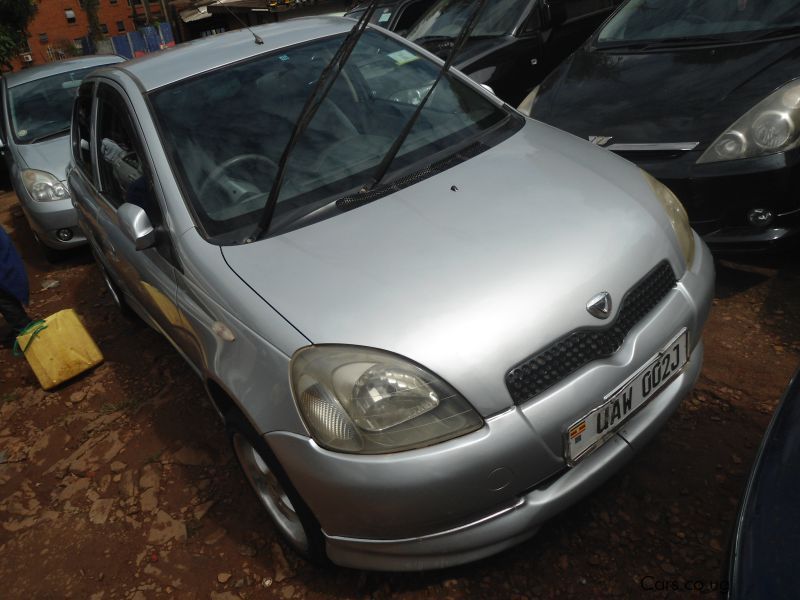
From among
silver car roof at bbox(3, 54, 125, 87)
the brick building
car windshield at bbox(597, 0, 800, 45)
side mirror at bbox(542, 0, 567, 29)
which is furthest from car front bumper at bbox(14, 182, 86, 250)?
the brick building

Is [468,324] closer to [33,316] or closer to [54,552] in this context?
[54,552]

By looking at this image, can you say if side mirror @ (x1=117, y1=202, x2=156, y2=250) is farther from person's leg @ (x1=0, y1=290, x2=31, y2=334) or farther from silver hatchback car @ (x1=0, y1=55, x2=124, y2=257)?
silver hatchback car @ (x1=0, y1=55, x2=124, y2=257)

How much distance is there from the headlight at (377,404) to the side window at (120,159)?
1.15 meters

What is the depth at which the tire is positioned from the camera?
2029mm

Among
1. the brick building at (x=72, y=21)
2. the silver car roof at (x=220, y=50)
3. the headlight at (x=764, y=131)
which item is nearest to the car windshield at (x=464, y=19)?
the silver car roof at (x=220, y=50)

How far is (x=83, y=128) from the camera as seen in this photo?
150 inches

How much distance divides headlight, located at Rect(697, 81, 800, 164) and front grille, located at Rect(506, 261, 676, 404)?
4.53 feet

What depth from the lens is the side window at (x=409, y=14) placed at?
796 cm

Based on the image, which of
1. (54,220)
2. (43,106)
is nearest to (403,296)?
A: (54,220)

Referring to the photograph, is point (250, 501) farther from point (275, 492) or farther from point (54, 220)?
point (54, 220)

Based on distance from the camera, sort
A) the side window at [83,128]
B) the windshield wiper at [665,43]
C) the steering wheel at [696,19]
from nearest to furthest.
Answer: the side window at [83,128] < the windshield wiper at [665,43] < the steering wheel at [696,19]

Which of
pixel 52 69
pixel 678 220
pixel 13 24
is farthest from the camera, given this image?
pixel 13 24

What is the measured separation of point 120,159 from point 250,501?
1709 millimetres

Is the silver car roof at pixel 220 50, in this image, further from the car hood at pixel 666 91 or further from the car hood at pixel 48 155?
the car hood at pixel 48 155
